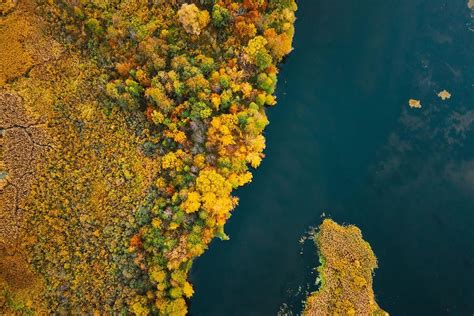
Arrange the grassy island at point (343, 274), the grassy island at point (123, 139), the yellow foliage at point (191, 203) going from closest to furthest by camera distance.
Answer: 1. the grassy island at point (123, 139)
2. the yellow foliage at point (191, 203)
3. the grassy island at point (343, 274)

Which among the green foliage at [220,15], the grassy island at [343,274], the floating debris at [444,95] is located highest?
the floating debris at [444,95]

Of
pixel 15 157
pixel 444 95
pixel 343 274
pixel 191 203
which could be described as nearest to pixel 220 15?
pixel 191 203

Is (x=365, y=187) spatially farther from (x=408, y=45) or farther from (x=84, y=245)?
(x=84, y=245)

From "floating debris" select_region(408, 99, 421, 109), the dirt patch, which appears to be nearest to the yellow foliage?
the dirt patch

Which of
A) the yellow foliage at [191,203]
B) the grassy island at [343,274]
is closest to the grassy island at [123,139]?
the yellow foliage at [191,203]

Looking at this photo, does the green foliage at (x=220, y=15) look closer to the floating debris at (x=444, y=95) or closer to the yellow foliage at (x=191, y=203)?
the yellow foliage at (x=191, y=203)

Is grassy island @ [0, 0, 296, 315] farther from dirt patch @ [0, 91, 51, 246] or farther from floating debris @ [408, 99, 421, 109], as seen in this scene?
floating debris @ [408, 99, 421, 109]
